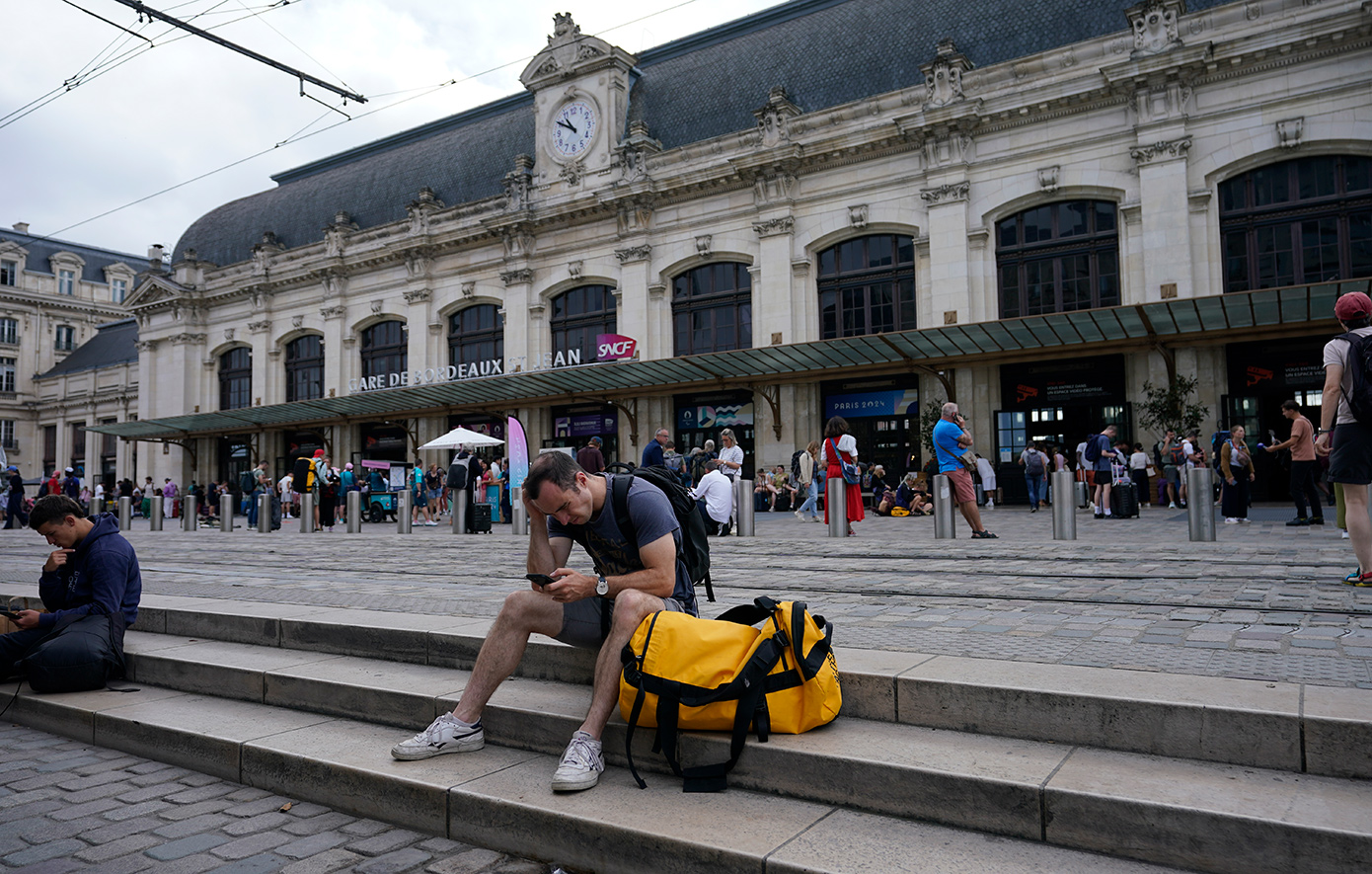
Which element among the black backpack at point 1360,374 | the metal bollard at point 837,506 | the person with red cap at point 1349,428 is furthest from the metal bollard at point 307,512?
the black backpack at point 1360,374

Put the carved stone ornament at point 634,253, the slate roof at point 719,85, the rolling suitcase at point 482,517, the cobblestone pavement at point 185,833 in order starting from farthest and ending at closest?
the carved stone ornament at point 634,253 < the slate roof at point 719,85 < the rolling suitcase at point 482,517 < the cobblestone pavement at point 185,833

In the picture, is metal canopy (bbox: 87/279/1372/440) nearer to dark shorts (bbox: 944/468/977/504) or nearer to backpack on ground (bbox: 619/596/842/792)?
dark shorts (bbox: 944/468/977/504)

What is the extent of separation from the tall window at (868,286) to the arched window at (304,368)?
2279 centimetres

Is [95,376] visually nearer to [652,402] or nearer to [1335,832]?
[652,402]

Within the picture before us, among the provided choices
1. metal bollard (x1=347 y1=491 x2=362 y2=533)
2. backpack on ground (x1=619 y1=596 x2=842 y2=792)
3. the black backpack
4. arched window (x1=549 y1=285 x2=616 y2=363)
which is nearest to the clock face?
arched window (x1=549 y1=285 x2=616 y2=363)

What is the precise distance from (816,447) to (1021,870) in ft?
55.2

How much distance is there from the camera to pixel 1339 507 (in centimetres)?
704

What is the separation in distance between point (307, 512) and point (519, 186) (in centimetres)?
1610

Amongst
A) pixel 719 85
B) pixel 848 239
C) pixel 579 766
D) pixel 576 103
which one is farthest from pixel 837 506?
pixel 576 103

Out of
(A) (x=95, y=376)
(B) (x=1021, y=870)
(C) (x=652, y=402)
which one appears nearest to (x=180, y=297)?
(A) (x=95, y=376)

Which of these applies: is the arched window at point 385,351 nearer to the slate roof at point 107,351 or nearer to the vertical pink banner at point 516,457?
the vertical pink banner at point 516,457

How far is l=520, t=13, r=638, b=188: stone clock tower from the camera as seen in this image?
97.7ft

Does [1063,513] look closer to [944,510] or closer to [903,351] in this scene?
[944,510]

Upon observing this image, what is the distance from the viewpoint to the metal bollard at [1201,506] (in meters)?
10.0
